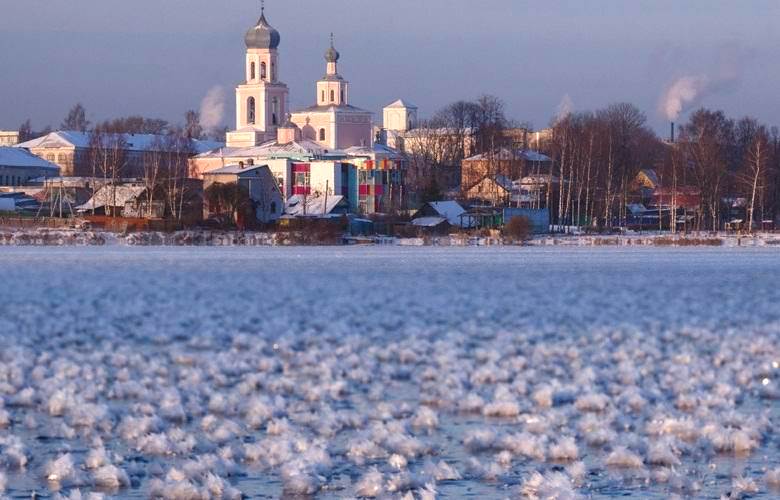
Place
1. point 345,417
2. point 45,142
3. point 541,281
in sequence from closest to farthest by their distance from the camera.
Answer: point 345,417 → point 541,281 → point 45,142

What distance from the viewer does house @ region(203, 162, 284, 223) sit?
8212 cm

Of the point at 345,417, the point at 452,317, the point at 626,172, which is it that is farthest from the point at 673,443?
the point at 626,172

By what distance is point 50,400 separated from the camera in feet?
43.8

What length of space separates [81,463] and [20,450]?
553mm

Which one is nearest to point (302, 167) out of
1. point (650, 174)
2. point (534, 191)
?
point (534, 191)

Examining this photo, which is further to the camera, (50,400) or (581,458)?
(50,400)

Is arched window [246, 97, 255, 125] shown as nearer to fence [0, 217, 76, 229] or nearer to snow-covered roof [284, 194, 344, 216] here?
snow-covered roof [284, 194, 344, 216]

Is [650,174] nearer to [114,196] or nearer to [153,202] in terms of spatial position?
[153,202]

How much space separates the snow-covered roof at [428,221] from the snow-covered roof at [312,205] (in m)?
5.12

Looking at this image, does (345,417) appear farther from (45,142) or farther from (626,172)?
(45,142)

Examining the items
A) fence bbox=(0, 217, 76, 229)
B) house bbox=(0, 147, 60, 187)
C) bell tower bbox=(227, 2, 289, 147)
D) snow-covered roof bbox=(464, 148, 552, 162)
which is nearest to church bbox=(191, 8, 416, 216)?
bell tower bbox=(227, 2, 289, 147)

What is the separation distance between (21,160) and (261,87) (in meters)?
23.9

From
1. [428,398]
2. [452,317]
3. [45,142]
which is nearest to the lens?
[428,398]

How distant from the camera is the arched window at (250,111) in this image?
373 ft
